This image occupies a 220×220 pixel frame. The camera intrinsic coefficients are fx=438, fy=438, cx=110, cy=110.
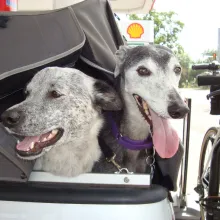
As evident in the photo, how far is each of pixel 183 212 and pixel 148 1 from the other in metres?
2.40

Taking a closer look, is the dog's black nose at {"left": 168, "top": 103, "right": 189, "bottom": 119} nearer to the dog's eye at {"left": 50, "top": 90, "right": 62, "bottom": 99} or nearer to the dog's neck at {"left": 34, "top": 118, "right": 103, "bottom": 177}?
the dog's neck at {"left": 34, "top": 118, "right": 103, "bottom": 177}

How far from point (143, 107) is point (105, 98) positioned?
227 mm

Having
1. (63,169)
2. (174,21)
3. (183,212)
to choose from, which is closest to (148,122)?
(63,169)

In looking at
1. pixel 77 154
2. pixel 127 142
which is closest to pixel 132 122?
pixel 127 142

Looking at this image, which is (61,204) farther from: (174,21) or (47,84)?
(174,21)

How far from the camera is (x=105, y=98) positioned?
1.97m

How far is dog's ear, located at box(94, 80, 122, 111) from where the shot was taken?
1.97 metres

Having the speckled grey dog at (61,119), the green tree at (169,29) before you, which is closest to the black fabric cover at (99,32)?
the speckled grey dog at (61,119)

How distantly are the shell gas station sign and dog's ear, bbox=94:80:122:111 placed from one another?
11.8ft

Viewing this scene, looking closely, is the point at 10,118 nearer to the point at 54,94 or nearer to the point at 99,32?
the point at 54,94

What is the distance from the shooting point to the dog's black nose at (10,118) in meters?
1.69

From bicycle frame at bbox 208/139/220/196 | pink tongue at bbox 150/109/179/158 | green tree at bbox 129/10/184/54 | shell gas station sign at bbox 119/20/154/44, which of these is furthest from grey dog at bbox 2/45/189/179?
green tree at bbox 129/10/184/54

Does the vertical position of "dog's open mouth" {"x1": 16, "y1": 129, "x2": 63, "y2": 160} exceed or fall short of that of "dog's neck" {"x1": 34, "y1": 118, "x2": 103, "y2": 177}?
it exceeds it

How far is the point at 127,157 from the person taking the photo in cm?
216
